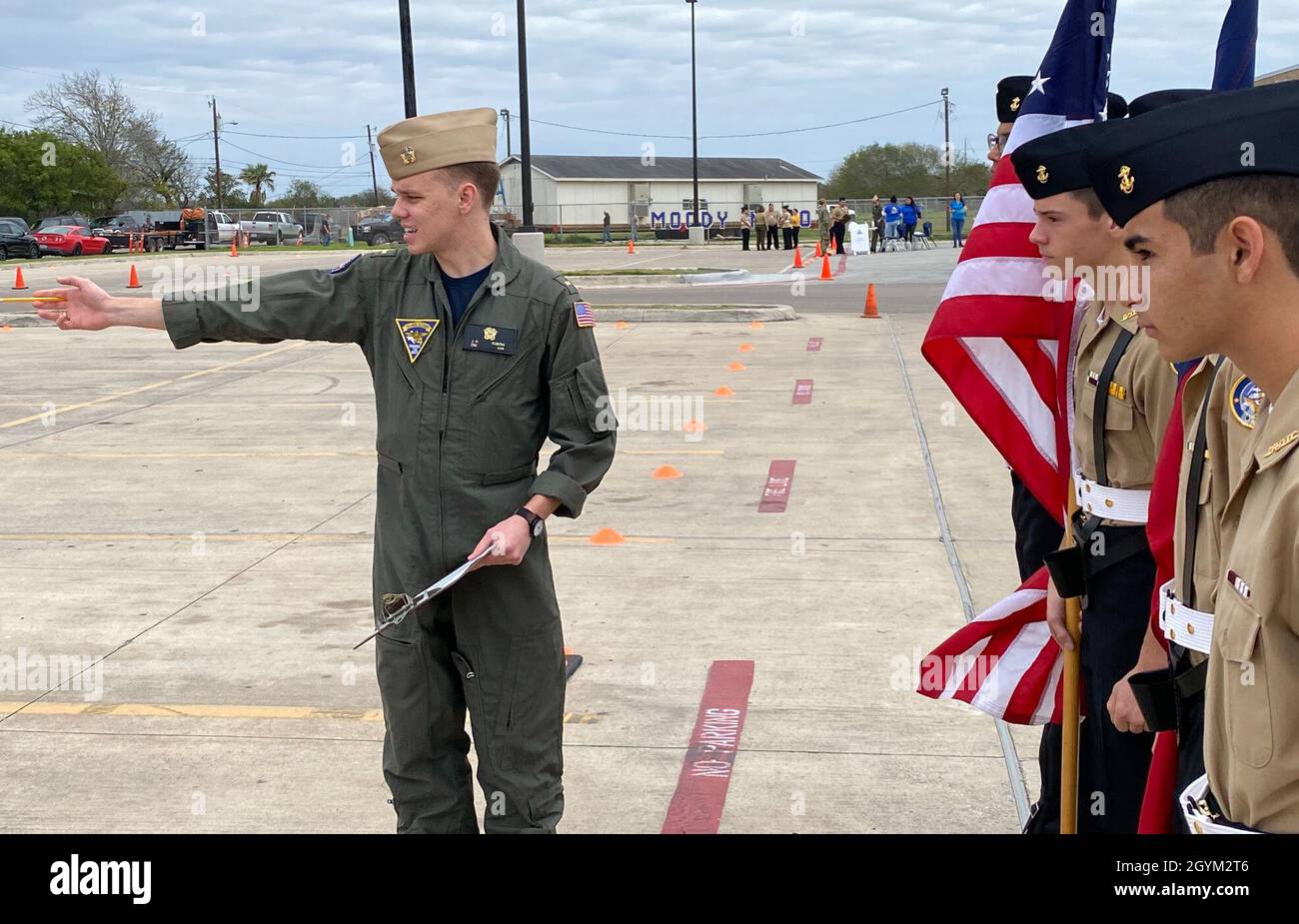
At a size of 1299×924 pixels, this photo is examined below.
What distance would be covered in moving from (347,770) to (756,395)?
8.04m

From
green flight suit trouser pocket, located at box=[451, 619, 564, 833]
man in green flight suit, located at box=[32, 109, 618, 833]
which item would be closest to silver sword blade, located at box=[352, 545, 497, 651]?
man in green flight suit, located at box=[32, 109, 618, 833]

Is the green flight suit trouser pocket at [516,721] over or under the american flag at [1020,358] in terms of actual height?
under

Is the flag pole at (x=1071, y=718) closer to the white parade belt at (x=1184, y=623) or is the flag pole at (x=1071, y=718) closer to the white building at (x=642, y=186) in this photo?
the white parade belt at (x=1184, y=623)

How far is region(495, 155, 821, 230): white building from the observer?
76.0m

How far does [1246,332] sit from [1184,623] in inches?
26.8

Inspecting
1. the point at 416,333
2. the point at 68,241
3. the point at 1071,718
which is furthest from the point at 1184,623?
the point at 68,241

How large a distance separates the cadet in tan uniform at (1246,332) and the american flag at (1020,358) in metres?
1.65

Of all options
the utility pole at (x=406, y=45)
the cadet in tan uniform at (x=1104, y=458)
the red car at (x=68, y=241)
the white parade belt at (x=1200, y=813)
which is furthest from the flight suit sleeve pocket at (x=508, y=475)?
the red car at (x=68, y=241)

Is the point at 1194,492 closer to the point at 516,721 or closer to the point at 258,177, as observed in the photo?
the point at 516,721

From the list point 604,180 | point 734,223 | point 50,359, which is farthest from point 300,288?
point 604,180

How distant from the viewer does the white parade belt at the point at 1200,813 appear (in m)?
1.90

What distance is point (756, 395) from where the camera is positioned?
1212 cm

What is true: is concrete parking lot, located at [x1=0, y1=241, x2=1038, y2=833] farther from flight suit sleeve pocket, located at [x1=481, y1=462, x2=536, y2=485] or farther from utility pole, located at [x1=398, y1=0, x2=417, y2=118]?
utility pole, located at [x1=398, y1=0, x2=417, y2=118]

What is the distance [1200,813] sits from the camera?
2.00 metres
